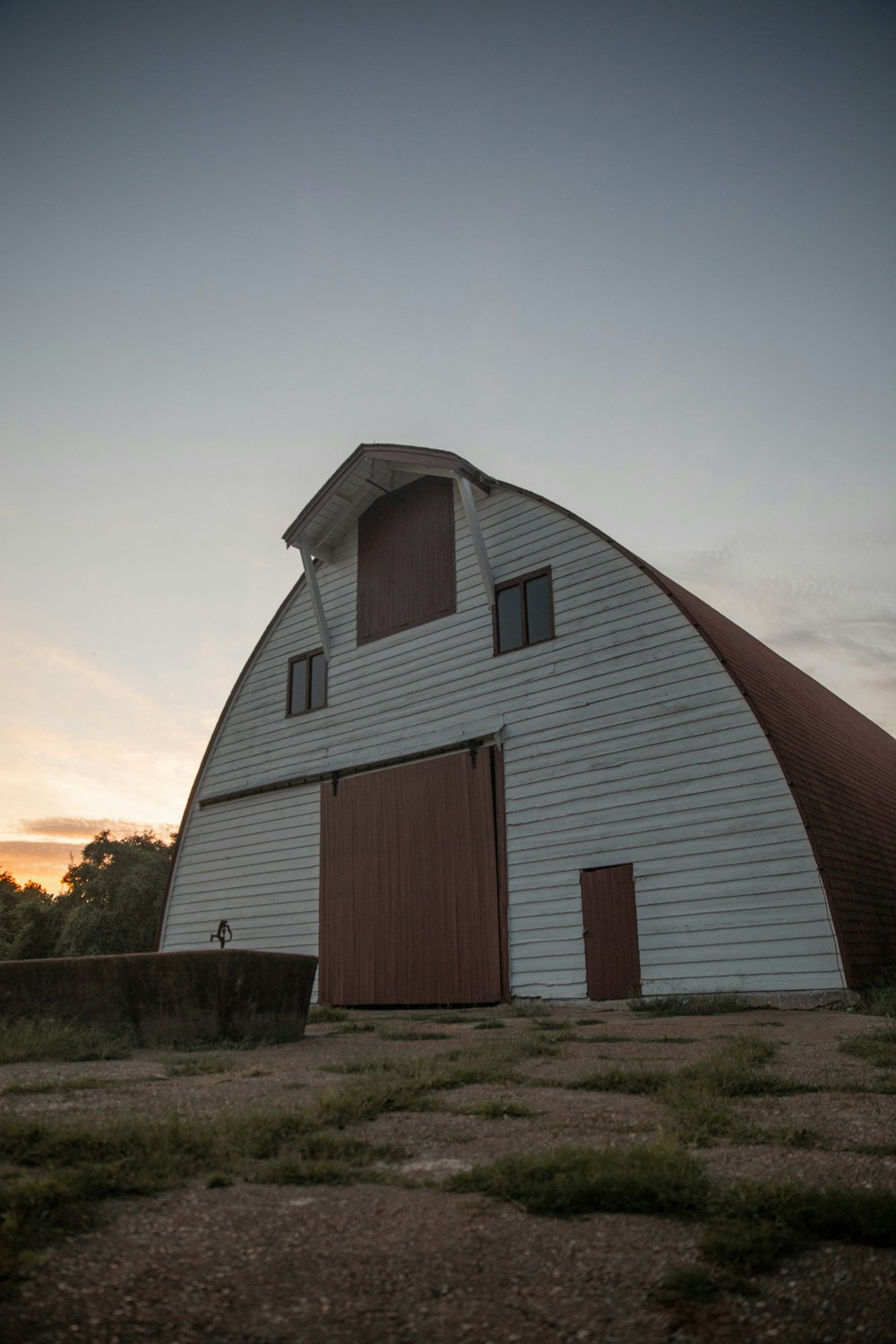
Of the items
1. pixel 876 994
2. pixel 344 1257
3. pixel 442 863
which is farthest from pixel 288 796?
pixel 344 1257

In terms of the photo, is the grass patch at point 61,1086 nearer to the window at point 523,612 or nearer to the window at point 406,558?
the window at point 523,612

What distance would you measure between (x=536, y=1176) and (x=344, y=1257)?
990mm

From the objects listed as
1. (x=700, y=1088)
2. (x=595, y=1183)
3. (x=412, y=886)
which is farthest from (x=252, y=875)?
(x=595, y=1183)

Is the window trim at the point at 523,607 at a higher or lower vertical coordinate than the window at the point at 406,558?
lower

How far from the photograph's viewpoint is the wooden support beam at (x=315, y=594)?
20.0 metres

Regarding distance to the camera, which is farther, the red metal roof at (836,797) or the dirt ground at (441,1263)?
the red metal roof at (836,797)

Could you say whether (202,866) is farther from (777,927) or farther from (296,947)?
(777,927)

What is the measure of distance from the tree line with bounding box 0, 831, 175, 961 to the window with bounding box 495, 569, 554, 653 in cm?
2912

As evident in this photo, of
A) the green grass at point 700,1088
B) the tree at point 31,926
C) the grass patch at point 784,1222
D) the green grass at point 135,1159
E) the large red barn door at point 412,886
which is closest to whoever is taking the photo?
the grass patch at point 784,1222

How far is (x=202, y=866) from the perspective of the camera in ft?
68.1

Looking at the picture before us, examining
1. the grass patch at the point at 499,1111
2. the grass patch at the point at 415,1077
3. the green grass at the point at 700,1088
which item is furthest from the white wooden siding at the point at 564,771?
the grass patch at the point at 499,1111

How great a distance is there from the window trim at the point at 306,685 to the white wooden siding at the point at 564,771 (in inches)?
6.9

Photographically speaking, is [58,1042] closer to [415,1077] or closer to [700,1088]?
[415,1077]

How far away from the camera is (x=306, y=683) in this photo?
20359mm
